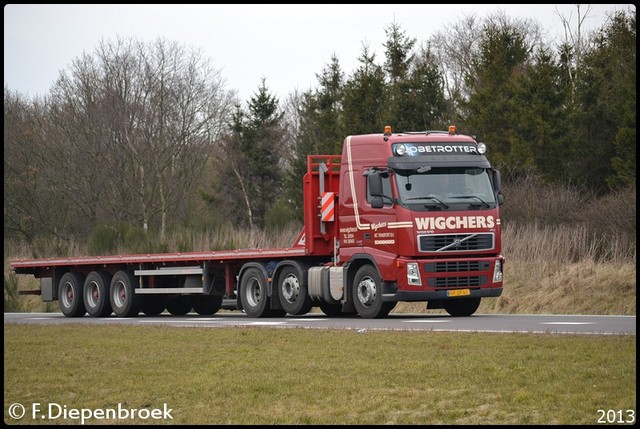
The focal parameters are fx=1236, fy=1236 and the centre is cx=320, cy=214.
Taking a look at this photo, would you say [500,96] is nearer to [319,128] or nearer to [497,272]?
[319,128]

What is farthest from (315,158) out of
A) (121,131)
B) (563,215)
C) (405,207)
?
(121,131)

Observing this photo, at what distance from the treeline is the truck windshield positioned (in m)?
25.1

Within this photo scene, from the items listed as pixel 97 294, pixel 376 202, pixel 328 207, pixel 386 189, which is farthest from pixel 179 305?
pixel 386 189

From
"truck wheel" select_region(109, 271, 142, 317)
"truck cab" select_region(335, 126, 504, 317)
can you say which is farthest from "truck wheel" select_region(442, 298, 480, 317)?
"truck wheel" select_region(109, 271, 142, 317)

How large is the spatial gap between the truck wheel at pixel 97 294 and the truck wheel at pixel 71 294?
0.18 metres

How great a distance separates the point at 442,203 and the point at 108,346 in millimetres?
7299

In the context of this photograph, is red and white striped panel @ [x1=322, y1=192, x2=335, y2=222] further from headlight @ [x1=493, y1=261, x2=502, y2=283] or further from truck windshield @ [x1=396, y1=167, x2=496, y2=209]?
headlight @ [x1=493, y1=261, x2=502, y2=283]

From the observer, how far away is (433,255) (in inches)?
875

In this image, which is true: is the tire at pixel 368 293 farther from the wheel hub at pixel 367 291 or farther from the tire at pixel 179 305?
the tire at pixel 179 305

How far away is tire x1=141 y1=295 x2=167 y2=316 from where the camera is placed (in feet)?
94.0

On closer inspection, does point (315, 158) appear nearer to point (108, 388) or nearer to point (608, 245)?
point (608, 245)

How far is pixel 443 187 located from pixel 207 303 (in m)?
8.91

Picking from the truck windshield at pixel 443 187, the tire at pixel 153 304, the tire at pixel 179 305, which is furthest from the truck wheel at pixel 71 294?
the truck windshield at pixel 443 187

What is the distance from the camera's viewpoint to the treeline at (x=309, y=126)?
2040 inches
